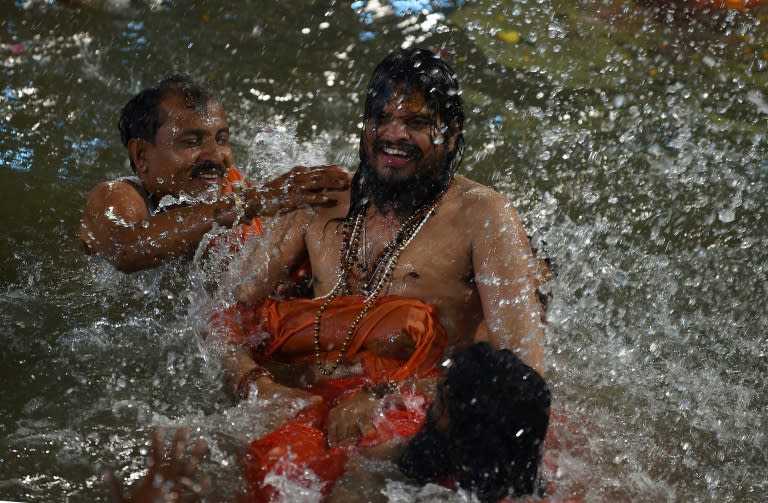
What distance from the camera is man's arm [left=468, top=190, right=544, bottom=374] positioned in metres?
3.37

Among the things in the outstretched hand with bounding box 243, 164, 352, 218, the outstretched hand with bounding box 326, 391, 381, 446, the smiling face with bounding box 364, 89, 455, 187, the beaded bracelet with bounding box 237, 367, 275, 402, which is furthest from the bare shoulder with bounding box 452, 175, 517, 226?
the beaded bracelet with bounding box 237, 367, 275, 402

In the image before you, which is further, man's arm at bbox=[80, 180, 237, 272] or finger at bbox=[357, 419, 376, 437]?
man's arm at bbox=[80, 180, 237, 272]

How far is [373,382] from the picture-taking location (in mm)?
3594

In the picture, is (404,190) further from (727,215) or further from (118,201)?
(727,215)

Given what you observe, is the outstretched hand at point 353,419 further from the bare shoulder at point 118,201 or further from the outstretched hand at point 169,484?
the bare shoulder at point 118,201

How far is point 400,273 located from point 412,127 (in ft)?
1.77

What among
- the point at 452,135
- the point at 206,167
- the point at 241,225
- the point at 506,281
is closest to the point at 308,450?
the point at 506,281

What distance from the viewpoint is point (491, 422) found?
2.86 metres

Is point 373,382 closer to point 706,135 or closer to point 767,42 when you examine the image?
point 706,135

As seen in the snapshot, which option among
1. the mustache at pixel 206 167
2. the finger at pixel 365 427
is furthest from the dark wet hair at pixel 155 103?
the finger at pixel 365 427

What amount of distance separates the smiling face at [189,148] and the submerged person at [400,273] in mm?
1075

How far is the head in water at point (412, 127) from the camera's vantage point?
3617 millimetres

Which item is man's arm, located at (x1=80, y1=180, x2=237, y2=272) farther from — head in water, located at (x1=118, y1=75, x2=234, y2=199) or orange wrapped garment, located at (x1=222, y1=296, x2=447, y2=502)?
orange wrapped garment, located at (x1=222, y1=296, x2=447, y2=502)

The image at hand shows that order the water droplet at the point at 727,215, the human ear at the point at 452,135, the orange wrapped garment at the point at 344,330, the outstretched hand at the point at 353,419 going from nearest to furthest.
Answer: the outstretched hand at the point at 353,419, the orange wrapped garment at the point at 344,330, the human ear at the point at 452,135, the water droplet at the point at 727,215
